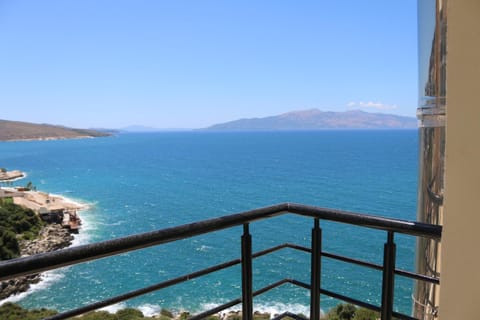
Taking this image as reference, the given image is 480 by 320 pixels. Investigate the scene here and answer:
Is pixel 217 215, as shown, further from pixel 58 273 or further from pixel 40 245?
pixel 40 245

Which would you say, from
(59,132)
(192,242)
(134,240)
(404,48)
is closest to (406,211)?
(192,242)

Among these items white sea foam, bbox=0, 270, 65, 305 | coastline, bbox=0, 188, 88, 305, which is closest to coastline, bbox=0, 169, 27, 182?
coastline, bbox=0, 188, 88, 305

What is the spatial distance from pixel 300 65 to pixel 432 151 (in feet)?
250

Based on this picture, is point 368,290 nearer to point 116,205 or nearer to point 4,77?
point 116,205

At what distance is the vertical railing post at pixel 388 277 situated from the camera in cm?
124

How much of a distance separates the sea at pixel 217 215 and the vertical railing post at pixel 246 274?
3884mm

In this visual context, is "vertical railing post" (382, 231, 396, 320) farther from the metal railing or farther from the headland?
the headland

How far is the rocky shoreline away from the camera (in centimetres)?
2041

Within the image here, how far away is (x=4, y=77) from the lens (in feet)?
244

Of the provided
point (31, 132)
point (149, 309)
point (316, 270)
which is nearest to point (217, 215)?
point (149, 309)

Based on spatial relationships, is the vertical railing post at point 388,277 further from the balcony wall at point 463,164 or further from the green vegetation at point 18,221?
the green vegetation at point 18,221

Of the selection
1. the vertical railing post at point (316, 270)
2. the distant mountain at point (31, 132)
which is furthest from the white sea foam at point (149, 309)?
the distant mountain at point (31, 132)

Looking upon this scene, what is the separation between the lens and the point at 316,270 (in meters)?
1.53

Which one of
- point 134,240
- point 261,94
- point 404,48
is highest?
point 404,48
